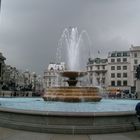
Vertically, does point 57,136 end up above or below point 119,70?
below

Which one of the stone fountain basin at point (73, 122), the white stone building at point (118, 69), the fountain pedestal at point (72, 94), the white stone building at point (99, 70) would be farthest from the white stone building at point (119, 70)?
the stone fountain basin at point (73, 122)

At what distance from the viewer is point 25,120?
1102 centimetres

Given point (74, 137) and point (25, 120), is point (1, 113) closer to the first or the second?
point (25, 120)

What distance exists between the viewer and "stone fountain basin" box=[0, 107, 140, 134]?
10.4 metres

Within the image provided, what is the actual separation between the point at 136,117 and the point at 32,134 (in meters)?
3.95

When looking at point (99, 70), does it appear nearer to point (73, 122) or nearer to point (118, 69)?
point (118, 69)

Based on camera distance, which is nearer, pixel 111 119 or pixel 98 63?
pixel 111 119

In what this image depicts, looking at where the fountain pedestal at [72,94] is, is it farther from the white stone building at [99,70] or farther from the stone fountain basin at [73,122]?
the white stone building at [99,70]

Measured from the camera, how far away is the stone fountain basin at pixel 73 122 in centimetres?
1040

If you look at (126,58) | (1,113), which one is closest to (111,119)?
(1,113)

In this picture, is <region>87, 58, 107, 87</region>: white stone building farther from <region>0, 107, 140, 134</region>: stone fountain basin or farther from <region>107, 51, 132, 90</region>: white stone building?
<region>0, 107, 140, 134</region>: stone fountain basin

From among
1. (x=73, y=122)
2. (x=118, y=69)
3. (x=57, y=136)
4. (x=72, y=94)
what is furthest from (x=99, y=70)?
(x=57, y=136)

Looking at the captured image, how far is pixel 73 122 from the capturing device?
1045 cm

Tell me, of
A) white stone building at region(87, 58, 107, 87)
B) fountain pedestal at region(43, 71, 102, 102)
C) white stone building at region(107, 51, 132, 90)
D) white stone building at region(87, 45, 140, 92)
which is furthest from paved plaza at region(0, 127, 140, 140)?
white stone building at region(87, 58, 107, 87)
